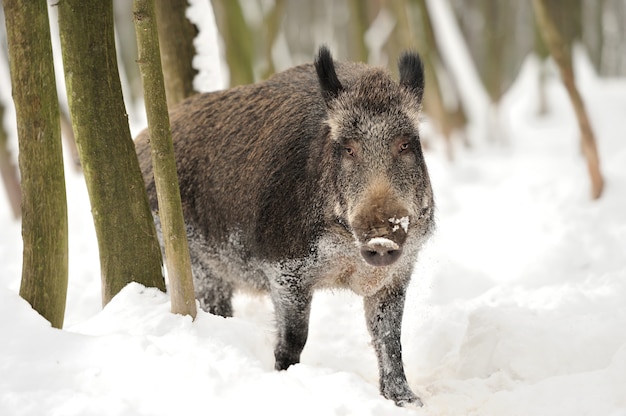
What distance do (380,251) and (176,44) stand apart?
3789mm

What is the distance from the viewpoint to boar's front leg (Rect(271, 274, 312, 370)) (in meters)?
4.98

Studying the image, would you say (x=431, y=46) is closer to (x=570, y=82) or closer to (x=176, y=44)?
(x=570, y=82)

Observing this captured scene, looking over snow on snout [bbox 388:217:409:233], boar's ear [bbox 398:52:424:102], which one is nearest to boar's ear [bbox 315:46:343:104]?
boar's ear [bbox 398:52:424:102]

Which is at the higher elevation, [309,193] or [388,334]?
[309,193]

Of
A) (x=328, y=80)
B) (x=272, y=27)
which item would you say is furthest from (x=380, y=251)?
(x=272, y=27)

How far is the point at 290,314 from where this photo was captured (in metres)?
5.05

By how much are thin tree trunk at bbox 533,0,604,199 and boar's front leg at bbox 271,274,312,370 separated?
17.4 ft

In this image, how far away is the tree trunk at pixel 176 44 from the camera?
275 inches

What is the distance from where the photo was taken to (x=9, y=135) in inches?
430

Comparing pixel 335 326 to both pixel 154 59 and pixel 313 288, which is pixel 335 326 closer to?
pixel 313 288

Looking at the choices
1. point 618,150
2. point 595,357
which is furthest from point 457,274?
point 618,150

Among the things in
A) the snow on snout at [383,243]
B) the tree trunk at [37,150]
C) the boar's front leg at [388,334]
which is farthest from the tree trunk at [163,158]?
the boar's front leg at [388,334]

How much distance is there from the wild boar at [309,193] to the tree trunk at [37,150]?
1342 mm

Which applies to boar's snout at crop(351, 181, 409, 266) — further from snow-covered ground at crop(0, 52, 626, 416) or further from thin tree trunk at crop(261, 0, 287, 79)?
thin tree trunk at crop(261, 0, 287, 79)
